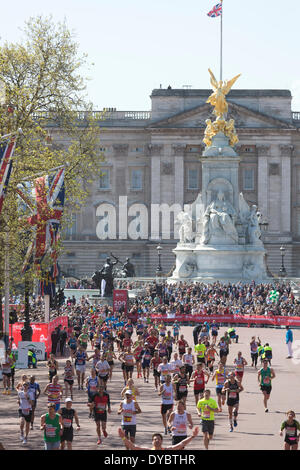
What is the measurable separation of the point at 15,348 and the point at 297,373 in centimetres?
1103

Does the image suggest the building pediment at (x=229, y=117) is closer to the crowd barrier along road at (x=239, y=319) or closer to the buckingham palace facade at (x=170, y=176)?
the buckingham palace facade at (x=170, y=176)

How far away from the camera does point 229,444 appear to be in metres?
21.9

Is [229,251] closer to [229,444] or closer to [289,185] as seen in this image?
[289,185]

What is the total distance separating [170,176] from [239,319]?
42.5m

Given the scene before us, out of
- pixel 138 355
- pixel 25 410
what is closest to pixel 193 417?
pixel 25 410

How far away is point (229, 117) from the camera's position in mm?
95750

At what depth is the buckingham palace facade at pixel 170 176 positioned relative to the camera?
9631 cm

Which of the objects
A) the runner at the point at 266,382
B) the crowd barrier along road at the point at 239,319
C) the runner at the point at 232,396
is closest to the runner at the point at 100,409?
the runner at the point at 232,396

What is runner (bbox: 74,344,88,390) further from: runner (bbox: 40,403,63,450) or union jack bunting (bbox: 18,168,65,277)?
runner (bbox: 40,403,63,450)

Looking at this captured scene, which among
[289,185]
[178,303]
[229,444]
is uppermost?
[289,185]

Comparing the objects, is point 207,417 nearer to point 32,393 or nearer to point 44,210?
point 32,393

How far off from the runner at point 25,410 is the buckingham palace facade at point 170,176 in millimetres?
72234
